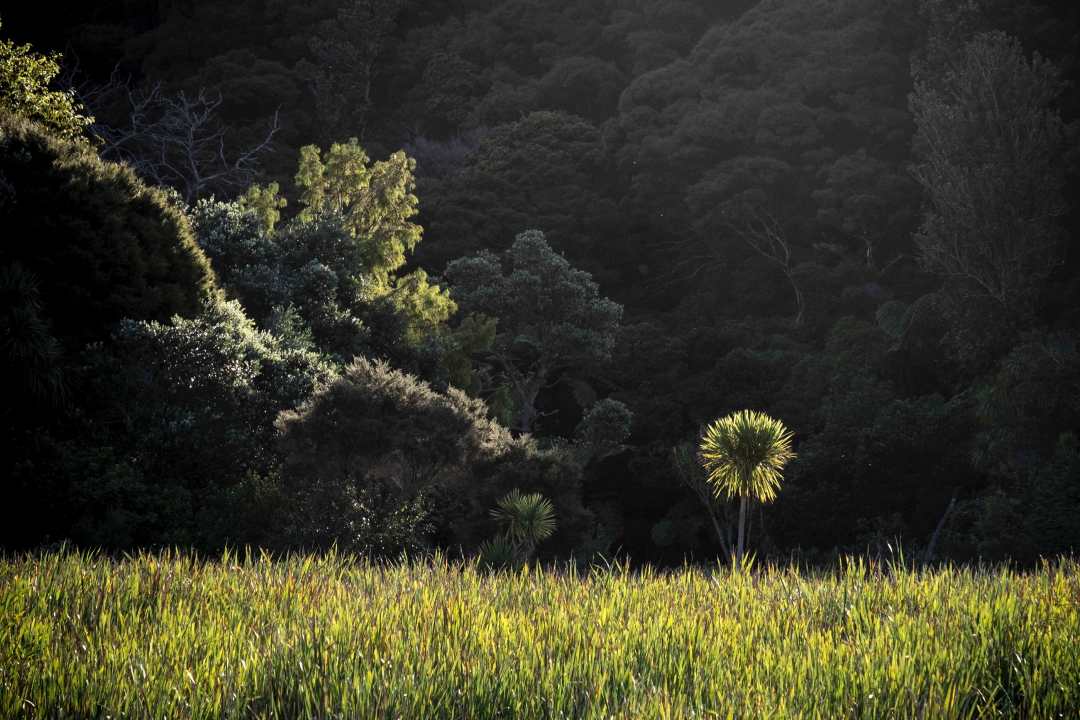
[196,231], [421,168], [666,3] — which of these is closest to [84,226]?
[196,231]

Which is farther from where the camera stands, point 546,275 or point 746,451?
point 546,275

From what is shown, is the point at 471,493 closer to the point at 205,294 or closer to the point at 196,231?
the point at 205,294

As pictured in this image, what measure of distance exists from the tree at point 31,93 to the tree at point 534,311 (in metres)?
17.4

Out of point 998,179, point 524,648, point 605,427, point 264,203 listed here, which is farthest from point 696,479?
point 524,648

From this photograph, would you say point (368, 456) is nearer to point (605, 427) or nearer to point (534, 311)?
point (605, 427)

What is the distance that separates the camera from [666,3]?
5434cm

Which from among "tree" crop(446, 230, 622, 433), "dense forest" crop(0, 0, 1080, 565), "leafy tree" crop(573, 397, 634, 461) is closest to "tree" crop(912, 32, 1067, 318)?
"dense forest" crop(0, 0, 1080, 565)

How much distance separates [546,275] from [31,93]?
65.3ft

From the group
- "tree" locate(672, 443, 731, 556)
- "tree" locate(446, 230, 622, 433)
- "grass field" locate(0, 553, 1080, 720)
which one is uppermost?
"tree" locate(446, 230, 622, 433)

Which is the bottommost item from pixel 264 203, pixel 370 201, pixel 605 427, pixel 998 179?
pixel 605 427

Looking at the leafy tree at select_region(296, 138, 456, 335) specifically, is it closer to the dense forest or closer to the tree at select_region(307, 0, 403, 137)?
the dense forest

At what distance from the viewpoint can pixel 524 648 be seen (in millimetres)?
5203

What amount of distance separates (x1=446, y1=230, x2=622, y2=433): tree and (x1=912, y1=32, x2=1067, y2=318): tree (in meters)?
11.9

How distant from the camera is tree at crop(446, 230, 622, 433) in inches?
1487
